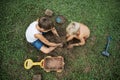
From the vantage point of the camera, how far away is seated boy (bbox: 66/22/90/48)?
4.23m

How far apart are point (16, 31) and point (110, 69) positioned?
85.2 inches

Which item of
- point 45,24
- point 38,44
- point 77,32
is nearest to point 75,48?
point 77,32

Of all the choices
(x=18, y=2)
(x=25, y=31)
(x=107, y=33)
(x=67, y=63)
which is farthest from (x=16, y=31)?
(x=107, y=33)

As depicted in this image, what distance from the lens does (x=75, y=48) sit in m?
4.65

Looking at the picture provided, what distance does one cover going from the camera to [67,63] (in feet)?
14.7

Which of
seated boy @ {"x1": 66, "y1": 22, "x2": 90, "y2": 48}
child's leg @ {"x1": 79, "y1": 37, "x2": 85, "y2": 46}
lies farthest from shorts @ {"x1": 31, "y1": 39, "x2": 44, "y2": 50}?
child's leg @ {"x1": 79, "y1": 37, "x2": 85, "y2": 46}

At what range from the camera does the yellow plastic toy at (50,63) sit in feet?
14.3

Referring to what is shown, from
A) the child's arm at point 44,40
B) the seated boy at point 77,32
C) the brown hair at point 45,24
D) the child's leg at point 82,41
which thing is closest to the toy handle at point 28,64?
the child's arm at point 44,40

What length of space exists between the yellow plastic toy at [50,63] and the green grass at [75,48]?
4.1 inches

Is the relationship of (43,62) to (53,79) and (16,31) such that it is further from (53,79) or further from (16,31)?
(16,31)

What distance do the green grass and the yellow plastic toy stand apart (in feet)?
0.34

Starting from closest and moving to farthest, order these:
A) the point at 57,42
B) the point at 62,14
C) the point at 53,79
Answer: the point at 53,79
the point at 57,42
the point at 62,14

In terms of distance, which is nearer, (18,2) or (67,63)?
(67,63)

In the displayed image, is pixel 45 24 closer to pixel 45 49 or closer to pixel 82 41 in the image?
pixel 45 49
